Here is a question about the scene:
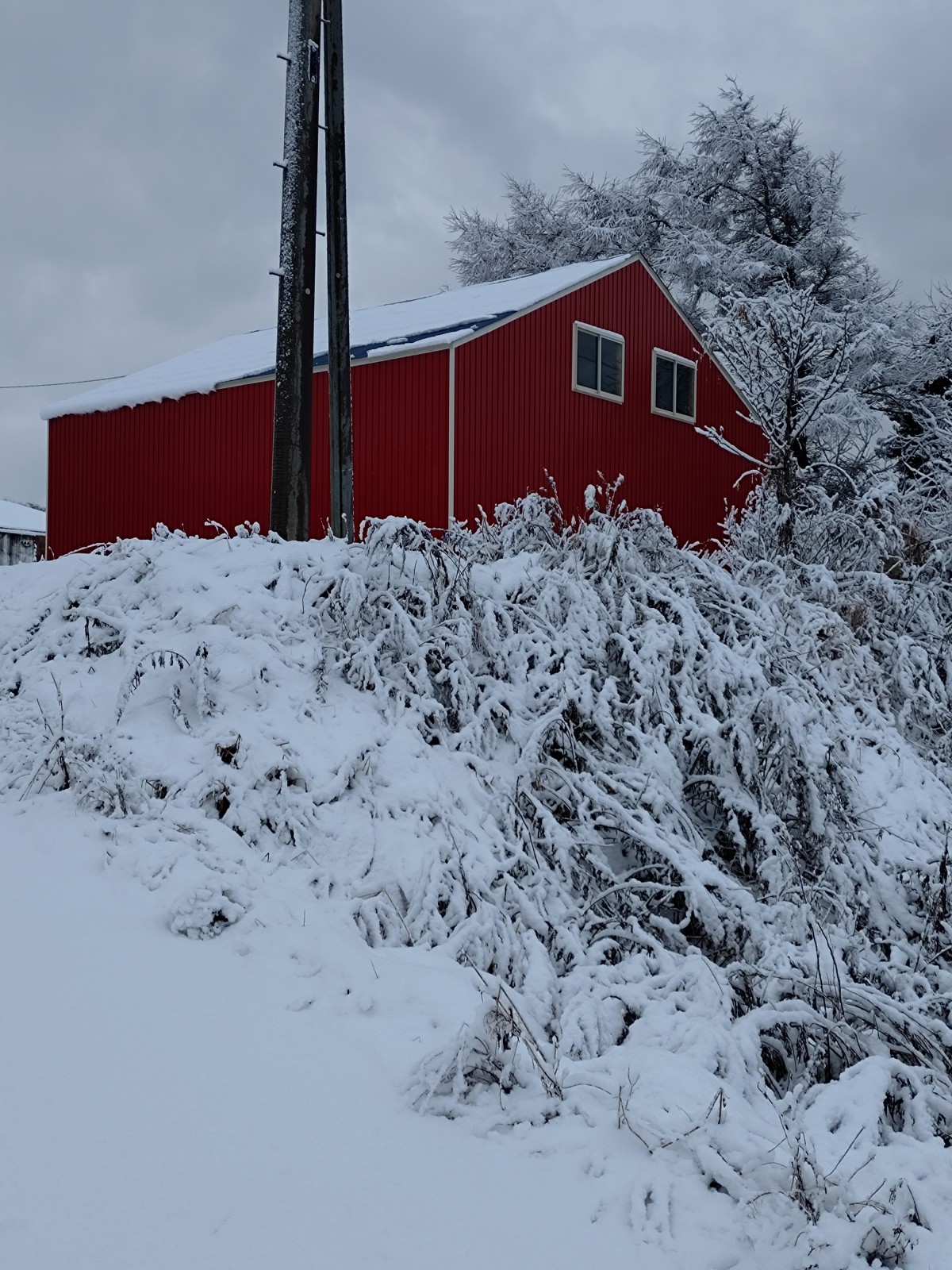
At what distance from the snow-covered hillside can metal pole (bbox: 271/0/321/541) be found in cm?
246

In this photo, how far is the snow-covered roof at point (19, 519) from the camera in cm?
3072

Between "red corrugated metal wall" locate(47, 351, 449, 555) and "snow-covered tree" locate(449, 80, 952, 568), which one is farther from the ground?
"snow-covered tree" locate(449, 80, 952, 568)

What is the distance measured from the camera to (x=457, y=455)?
41.6 feet

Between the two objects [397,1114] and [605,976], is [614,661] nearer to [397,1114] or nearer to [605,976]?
[605,976]

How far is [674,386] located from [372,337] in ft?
16.0

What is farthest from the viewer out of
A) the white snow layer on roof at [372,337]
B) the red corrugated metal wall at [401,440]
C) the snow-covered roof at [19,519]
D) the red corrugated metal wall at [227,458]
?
the snow-covered roof at [19,519]

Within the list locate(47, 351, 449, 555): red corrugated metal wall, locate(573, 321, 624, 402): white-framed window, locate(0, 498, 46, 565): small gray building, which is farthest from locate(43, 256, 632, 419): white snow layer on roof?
locate(0, 498, 46, 565): small gray building

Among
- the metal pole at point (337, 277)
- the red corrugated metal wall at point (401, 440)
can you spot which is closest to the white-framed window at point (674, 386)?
the red corrugated metal wall at point (401, 440)

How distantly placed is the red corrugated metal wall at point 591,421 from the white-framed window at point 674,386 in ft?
0.36

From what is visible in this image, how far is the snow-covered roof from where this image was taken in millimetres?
30719

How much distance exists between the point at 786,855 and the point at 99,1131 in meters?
3.43

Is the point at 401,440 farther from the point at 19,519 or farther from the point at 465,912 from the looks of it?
the point at 19,519

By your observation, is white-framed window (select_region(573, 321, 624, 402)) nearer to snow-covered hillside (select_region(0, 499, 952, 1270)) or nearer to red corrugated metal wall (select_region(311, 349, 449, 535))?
red corrugated metal wall (select_region(311, 349, 449, 535))

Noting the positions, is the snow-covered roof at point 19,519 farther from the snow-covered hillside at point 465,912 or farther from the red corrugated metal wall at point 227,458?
the snow-covered hillside at point 465,912
